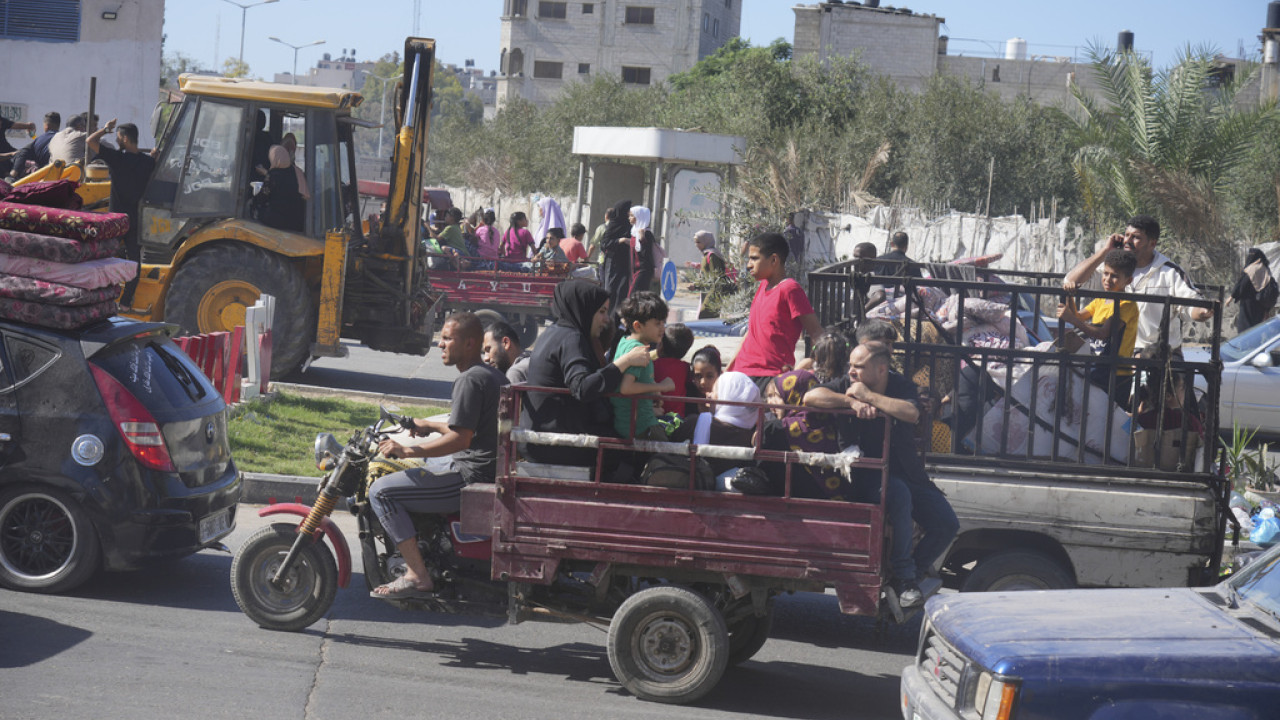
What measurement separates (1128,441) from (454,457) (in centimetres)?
346

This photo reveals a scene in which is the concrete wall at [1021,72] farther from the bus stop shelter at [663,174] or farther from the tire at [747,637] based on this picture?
the tire at [747,637]

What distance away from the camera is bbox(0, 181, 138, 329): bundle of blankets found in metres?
6.48

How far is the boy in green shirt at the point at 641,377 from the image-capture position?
18.6 ft

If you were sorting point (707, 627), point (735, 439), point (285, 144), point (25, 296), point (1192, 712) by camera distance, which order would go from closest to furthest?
point (1192, 712) → point (707, 627) → point (735, 439) → point (25, 296) → point (285, 144)

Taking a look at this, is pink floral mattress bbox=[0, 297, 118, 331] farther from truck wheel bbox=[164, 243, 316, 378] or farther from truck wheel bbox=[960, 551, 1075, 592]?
truck wheel bbox=[164, 243, 316, 378]

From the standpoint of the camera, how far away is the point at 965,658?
164 inches

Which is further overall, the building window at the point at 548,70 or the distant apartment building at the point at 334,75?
the distant apartment building at the point at 334,75

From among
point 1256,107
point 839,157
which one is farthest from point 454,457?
point 839,157

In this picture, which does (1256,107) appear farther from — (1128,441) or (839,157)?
(1128,441)

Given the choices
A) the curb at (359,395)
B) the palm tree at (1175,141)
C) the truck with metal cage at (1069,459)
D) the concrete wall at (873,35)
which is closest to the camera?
the truck with metal cage at (1069,459)

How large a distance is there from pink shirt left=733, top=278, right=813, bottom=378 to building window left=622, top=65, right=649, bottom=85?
7027 cm

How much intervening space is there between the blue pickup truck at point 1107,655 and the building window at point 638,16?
73322 mm

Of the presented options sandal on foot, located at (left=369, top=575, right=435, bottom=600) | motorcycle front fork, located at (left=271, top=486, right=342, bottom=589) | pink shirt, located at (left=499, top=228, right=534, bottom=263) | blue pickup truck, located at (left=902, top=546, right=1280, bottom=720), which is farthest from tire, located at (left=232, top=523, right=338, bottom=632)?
pink shirt, located at (left=499, top=228, right=534, bottom=263)

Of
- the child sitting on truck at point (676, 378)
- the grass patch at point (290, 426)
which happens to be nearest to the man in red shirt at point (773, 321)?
the child sitting on truck at point (676, 378)
